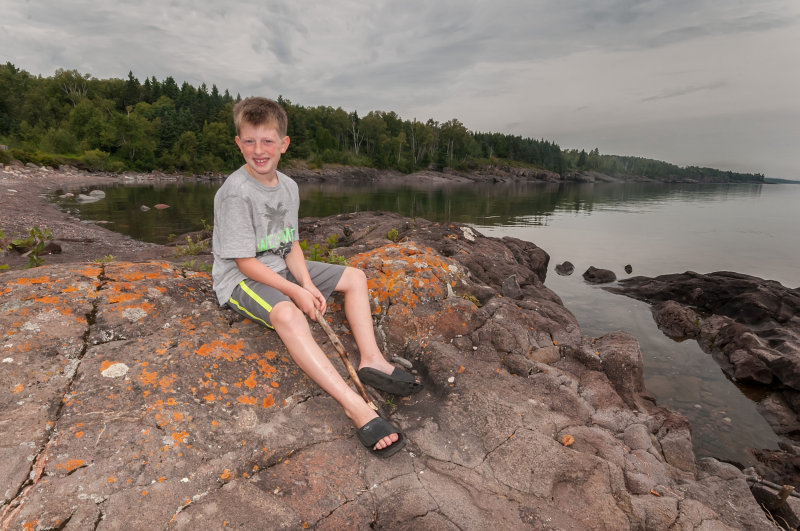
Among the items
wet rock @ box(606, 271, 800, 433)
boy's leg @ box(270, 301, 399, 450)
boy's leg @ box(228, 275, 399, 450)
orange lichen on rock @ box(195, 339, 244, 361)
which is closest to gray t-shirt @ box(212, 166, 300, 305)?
→ boy's leg @ box(228, 275, 399, 450)

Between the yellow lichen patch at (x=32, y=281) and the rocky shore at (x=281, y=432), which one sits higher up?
the yellow lichen patch at (x=32, y=281)

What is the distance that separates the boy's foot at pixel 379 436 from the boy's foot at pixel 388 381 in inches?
25.7

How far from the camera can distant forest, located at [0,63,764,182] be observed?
7281cm

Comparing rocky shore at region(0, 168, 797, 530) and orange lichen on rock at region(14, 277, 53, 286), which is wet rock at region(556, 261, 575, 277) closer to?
rocky shore at region(0, 168, 797, 530)

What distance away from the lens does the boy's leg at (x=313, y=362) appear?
11.2 ft

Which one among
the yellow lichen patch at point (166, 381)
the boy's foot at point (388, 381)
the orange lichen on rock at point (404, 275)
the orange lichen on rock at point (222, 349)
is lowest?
the boy's foot at point (388, 381)

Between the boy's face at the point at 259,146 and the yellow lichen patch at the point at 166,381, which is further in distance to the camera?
the boy's face at the point at 259,146

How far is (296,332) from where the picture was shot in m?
3.62

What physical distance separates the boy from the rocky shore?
31 centimetres

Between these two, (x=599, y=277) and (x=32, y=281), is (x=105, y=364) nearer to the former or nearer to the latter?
(x=32, y=281)

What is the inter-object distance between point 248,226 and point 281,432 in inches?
83.1

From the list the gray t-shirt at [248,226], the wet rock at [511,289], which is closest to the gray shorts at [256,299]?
the gray t-shirt at [248,226]

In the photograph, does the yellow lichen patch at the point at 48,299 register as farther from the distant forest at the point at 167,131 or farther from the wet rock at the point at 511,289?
the distant forest at the point at 167,131

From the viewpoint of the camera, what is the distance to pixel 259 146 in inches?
164
